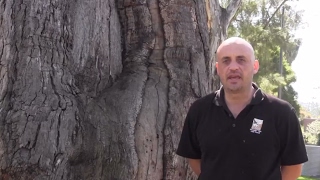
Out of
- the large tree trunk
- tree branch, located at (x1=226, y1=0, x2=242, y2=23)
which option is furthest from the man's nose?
tree branch, located at (x1=226, y1=0, x2=242, y2=23)

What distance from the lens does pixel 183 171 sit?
134 inches

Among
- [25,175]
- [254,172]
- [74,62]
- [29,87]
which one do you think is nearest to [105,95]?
[74,62]

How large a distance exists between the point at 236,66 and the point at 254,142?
382mm

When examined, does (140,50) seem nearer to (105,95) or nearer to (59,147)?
(105,95)

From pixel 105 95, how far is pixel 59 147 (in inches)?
21.0

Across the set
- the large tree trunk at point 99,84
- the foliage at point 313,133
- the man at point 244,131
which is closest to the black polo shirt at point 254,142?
the man at point 244,131

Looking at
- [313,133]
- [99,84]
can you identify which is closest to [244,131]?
[99,84]

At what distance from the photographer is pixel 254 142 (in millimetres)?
2766

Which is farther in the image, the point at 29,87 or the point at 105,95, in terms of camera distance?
the point at 105,95

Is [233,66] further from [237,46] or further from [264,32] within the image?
[264,32]

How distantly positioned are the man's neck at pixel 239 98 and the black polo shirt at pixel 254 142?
33 mm

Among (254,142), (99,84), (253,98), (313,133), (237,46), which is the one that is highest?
(237,46)

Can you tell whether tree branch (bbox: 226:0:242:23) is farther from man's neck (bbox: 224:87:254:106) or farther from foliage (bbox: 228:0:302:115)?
foliage (bbox: 228:0:302:115)

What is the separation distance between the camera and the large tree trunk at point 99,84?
296 cm
